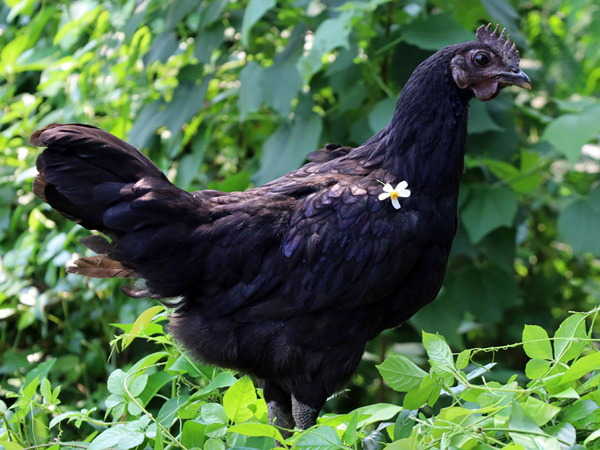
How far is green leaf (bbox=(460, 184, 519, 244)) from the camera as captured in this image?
2.33 meters

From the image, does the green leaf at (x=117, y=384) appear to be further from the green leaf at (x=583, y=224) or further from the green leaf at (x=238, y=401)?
the green leaf at (x=583, y=224)

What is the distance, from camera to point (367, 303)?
59.5 inches

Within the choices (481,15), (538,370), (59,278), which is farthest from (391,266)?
(59,278)

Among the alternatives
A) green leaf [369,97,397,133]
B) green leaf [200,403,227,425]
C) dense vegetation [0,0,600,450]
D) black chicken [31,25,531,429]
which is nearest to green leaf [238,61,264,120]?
dense vegetation [0,0,600,450]

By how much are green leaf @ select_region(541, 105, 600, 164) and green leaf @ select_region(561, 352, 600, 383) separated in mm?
1352

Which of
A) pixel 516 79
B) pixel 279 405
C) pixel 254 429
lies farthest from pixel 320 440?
pixel 516 79

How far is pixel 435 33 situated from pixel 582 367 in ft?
4.99

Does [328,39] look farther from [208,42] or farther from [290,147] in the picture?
[208,42]

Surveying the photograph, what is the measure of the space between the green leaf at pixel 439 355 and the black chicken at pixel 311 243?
0.41 m

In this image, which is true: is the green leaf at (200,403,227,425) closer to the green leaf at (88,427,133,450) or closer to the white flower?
the green leaf at (88,427,133,450)

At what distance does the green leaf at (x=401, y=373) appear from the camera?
3.68 feet

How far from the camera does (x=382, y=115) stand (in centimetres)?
218

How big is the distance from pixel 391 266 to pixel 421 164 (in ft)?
0.89

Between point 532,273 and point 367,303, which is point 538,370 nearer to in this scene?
point 367,303
